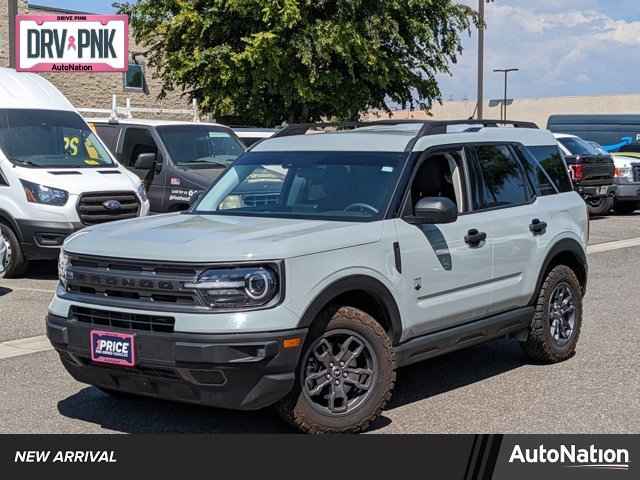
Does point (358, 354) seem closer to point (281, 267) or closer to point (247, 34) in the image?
point (281, 267)

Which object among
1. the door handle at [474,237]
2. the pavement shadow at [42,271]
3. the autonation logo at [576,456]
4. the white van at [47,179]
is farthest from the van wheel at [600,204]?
Answer: the autonation logo at [576,456]

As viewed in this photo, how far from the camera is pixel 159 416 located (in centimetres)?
633

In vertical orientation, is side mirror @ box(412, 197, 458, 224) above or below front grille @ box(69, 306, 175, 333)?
above

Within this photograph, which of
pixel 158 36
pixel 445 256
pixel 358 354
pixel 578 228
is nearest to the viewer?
pixel 358 354

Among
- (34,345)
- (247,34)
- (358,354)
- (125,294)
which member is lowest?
(34,345)

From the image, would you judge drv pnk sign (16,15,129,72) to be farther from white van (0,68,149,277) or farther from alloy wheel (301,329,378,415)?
alloy wheel (301,329,378,415)

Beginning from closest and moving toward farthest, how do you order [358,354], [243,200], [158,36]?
[358,354], [243,200], [158,36]

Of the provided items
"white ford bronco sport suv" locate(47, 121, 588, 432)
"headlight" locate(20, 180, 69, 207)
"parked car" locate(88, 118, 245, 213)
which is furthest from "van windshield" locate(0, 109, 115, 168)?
"white ford bronco sport suv" locate(47, 121, 588, 432)

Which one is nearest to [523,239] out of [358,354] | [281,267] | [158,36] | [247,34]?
[358,354]

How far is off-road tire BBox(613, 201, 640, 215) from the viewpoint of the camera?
23234 mm

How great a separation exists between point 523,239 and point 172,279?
9.84 feet

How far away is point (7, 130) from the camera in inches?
501

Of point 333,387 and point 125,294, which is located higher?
point 125,294

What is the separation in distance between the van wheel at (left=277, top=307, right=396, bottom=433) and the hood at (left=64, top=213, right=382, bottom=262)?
454mm
